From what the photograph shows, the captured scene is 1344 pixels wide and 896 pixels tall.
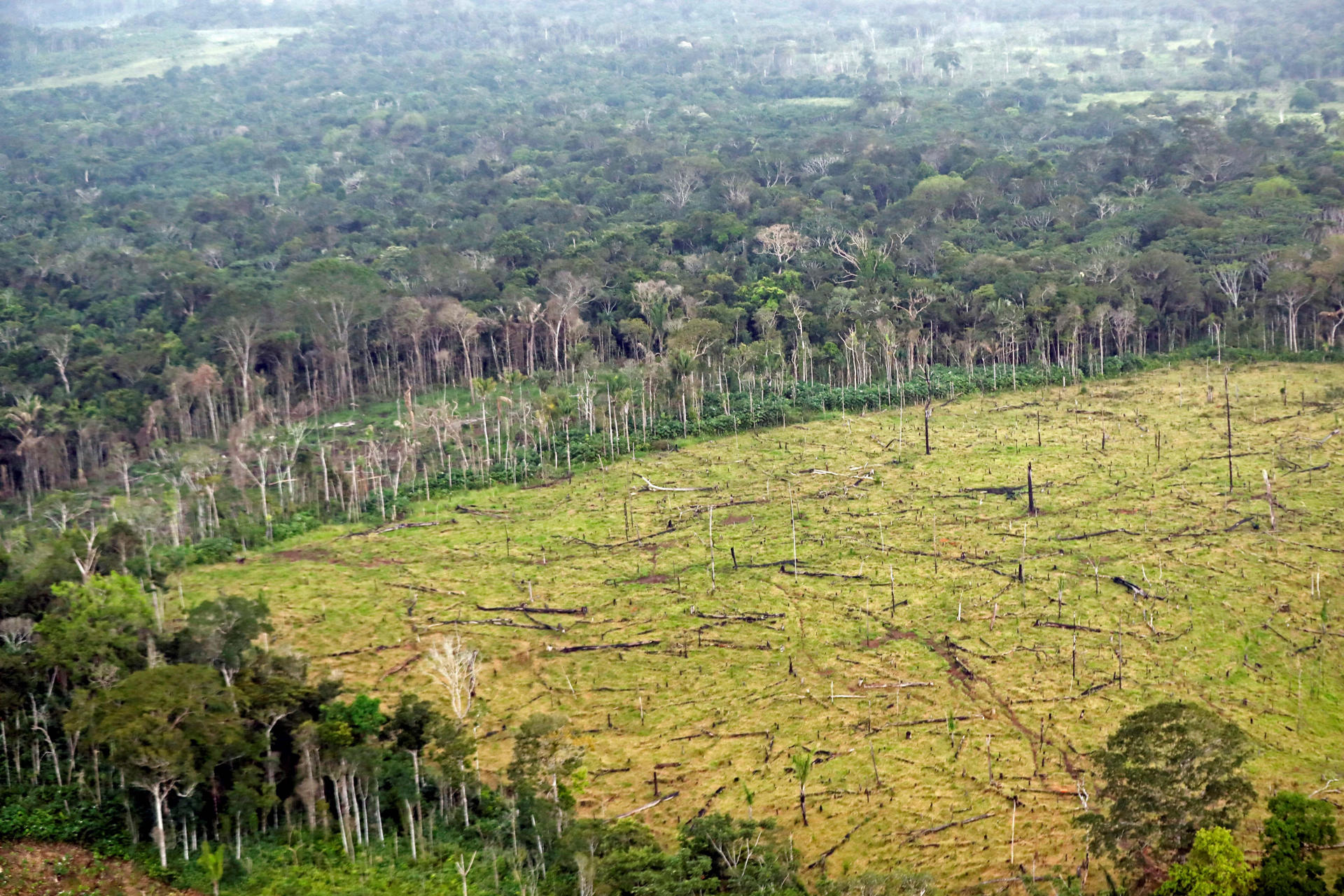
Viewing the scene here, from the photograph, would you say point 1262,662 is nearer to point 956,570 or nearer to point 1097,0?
point 956,570

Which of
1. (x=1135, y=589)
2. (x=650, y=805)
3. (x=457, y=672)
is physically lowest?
(x=650, y=805)

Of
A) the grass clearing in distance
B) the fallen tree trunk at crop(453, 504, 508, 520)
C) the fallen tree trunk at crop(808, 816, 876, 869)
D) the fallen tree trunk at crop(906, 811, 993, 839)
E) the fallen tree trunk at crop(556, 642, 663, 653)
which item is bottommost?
the fallen tree trunk at crop(808, 816, 876, 869)

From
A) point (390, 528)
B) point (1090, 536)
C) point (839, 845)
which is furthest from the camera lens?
point (390, 528)

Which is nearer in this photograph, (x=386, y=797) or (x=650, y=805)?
(x=386, y=797)

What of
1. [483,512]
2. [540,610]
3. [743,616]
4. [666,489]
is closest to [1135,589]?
[743,616]

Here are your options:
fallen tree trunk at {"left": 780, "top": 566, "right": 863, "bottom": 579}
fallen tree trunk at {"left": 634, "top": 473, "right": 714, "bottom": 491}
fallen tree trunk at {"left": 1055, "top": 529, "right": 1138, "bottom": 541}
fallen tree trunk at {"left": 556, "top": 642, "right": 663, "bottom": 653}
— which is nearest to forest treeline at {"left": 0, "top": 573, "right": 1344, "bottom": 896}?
fallen tree trunk at {"left": 556, "top": 642, "right": 663, "bottom": 653}

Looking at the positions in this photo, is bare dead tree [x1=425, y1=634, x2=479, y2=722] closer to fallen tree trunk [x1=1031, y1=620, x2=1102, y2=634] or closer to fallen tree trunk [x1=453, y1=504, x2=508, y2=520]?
fallen tree trunk [x1=453, y1=504, x2=508, y2=520]

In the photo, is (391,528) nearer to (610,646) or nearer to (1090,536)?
(610,646)

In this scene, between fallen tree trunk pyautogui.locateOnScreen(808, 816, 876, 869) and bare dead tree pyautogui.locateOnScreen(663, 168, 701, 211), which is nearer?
fallen tree trunk pyautogui.locateOnScreen(808, 816, 876, 869)
